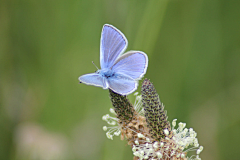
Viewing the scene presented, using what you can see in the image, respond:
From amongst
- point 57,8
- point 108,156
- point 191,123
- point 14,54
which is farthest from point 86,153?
point 57,8

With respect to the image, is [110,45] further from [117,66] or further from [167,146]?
[167,146]

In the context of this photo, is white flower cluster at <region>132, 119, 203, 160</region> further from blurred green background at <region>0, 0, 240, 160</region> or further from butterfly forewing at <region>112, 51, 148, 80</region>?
blurred green background at <region>0, 0, 240, 160</region>

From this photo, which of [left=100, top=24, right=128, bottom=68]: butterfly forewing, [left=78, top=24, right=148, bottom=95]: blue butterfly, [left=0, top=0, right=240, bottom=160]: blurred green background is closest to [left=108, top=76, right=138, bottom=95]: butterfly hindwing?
[left=78, top=24, right=148, bottom=95]: blue butterfly

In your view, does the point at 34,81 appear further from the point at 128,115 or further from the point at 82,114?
the point at 128,115

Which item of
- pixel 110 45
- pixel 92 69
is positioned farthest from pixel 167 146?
pixel 92 69

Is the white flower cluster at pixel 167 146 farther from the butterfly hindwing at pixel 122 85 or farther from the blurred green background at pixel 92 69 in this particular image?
the blurred green background at pixel 92 69

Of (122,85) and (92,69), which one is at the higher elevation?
(92,69)
